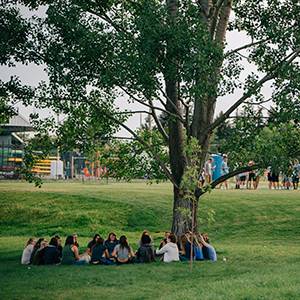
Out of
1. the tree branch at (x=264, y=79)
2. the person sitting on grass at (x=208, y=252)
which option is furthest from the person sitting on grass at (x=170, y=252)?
the tree branch at (x=264, y=79)

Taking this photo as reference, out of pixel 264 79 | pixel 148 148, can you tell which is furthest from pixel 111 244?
pixel 264 79

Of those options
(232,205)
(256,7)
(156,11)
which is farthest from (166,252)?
(232,205)

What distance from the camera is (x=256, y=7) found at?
20719 mm

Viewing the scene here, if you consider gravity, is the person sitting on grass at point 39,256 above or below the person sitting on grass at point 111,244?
below

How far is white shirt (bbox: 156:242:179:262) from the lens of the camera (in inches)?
709

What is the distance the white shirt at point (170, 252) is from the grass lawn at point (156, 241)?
90 cm

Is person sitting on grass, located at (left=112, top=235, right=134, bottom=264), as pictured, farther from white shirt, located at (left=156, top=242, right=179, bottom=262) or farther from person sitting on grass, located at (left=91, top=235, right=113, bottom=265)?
white shirt, located at (left=156, top=242, right=179, bottom=262)

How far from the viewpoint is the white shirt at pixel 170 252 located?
59.1 feet

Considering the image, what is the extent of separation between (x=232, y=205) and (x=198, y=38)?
43.6ft

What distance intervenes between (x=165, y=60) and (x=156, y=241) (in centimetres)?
871

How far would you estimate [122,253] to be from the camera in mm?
17875

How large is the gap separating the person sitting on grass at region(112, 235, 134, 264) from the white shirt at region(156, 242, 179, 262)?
92cm

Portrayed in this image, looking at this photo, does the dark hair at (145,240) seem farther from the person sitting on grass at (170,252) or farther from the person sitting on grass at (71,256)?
the person sitting on grass at (71,256)

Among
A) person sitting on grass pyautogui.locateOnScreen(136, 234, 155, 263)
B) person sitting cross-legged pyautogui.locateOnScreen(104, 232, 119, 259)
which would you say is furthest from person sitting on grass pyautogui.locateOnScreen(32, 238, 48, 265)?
person sitting on grass pyautogui.locateOnScreen(136, 234, 155, 263)
